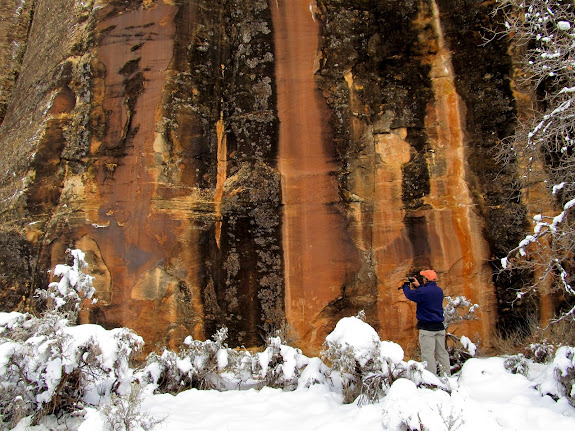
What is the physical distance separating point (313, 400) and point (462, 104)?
509 cm

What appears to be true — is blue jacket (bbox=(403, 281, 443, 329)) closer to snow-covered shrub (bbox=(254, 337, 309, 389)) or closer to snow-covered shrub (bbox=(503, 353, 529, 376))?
snow-covered shrub (bbox=(503, 353, 529, 376))

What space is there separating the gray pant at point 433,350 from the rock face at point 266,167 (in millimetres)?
1387

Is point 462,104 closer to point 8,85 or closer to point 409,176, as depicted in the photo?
point 409,176

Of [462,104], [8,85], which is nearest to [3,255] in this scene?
[8,85]

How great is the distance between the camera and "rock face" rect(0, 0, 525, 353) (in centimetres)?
611

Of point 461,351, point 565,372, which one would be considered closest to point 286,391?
point 461,351

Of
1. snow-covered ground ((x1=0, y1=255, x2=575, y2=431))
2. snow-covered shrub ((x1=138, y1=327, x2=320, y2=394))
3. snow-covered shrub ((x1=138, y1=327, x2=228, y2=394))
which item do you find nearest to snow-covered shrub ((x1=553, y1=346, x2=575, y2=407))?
snow-covered ground ((x1=0, y1=255, x2=575, y2=431))

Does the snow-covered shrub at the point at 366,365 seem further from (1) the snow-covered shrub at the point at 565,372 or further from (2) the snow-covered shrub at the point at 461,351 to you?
(2) the snow-covered shrub at the point at 461,351

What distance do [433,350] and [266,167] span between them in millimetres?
3659

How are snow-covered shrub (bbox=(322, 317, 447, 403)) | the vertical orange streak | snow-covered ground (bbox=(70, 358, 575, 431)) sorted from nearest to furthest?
1. snow-covered ground (bbox=(70, 358, 575, 431))
2. snow-covered shrub (bbox=(322, 317, 447, 403))
3. the vertical orange streak

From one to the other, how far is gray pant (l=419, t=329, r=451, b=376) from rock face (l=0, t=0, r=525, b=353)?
1387mm

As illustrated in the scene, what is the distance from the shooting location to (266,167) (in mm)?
6617

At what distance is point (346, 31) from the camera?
705 centimetres

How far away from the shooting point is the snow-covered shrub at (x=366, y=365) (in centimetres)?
390
